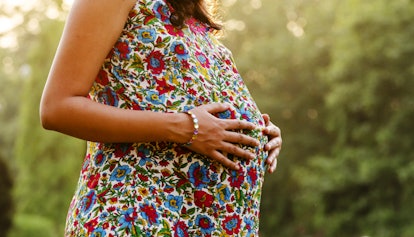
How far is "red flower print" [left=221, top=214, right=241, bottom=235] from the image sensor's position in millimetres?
2102

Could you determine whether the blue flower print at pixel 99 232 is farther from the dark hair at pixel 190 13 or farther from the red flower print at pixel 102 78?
the dark hair at pixel 190 13

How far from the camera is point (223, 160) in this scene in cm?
211

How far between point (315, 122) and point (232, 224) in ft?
68.7

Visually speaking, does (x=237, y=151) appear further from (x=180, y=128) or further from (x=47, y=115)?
(x=47, y=115)

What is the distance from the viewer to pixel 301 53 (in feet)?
72.0

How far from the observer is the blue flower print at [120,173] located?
200 cm

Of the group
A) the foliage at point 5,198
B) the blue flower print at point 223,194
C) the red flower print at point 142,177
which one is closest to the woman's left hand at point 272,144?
the blue flower print at point 223,194

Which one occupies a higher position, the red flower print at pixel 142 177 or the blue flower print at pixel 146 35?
the blue flower print at pixel 146 35

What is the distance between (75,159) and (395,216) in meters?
9.95

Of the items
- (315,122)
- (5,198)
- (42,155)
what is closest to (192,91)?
(5,198)

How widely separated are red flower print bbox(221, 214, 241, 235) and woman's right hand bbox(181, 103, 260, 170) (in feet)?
0.51

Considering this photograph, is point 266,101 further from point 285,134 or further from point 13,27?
point 13,27

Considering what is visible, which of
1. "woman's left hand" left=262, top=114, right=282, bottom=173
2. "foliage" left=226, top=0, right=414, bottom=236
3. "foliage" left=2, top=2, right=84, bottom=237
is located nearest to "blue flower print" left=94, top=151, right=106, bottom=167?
"woman's left hand" left=262, top=114, right=282, bottom=173

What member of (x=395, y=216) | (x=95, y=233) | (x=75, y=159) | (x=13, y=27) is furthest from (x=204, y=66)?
(x=13, y=27)
